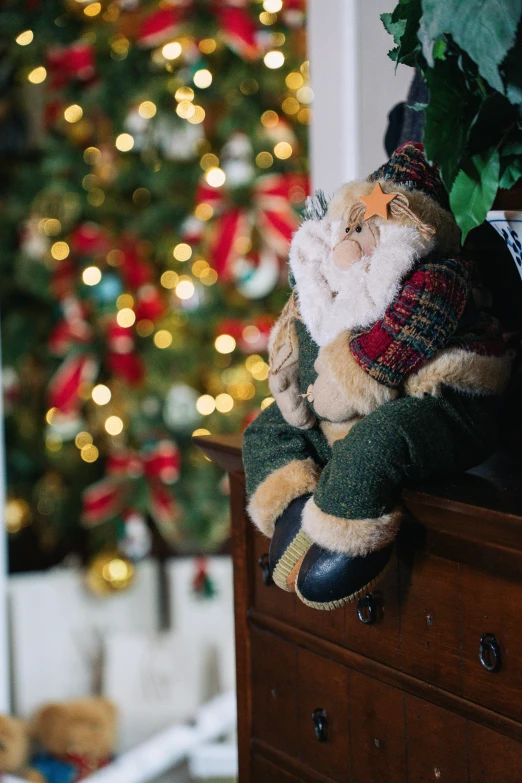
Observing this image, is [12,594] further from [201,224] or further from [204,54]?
[204,54]

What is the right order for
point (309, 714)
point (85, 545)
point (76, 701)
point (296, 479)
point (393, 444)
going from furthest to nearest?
point (85, 545) < point (76, 701) < point (309, 714) < point (296, 479) < point (393, 444)

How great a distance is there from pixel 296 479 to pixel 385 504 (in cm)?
12

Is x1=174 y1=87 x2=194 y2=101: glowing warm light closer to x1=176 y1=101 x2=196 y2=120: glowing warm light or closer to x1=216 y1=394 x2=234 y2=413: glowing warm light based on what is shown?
x1=176 y1=101 x2=196 y2=120: glowing warm light

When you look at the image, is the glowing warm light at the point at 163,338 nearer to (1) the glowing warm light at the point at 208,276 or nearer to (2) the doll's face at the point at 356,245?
(1) the glowing warm light at the point at 208,276

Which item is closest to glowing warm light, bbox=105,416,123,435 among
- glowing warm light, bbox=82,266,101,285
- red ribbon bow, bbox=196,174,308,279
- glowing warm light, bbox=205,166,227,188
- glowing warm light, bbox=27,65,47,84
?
glowing warm light, bbox=82,266,101,285

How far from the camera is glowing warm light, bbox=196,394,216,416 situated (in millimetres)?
2330

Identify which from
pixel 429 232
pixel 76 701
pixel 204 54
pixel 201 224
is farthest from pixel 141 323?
pixel 429 232

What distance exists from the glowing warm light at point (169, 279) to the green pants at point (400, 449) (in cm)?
152

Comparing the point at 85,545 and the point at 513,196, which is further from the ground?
the point at 513,196

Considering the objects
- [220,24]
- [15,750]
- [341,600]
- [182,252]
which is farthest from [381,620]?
[220,24]

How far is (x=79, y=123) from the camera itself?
7.67 feet

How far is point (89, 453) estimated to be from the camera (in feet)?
7.99

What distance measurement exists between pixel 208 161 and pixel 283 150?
0.20m

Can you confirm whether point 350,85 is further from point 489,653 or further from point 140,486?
point 140,486
